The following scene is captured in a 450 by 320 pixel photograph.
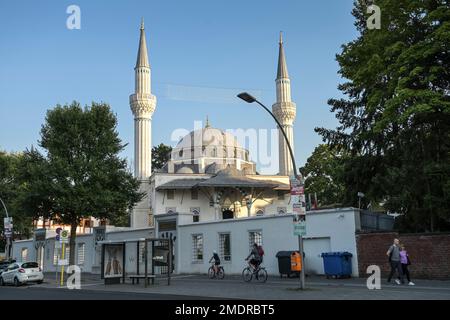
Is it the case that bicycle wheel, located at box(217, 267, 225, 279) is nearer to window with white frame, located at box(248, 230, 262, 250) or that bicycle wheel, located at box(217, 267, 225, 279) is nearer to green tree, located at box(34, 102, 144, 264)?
window with white frame, located at box(248, 230, 262, 250)

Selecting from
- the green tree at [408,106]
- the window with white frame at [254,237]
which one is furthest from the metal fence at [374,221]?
the window with white frame at [254,237]

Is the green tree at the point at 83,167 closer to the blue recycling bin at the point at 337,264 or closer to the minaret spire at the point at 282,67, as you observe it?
the blue recycling bin at the point at 337,264

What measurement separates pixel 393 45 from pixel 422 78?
2.18 m

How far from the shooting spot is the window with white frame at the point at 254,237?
29.5m

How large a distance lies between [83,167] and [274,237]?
498 inches

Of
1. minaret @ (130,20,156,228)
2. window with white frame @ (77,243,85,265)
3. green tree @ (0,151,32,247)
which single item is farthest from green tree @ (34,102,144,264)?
minaret @ (130,20,156,228)

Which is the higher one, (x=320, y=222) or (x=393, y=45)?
(x=393, y=45)

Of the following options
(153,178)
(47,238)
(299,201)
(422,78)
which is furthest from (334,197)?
(299,201)

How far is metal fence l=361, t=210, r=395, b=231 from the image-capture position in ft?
84.6

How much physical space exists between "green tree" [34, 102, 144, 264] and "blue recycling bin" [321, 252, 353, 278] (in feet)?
48.0

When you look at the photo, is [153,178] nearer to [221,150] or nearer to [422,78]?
[221,150]

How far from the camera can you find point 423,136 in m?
26.9

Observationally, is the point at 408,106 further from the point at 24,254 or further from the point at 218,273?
the point at 24,254

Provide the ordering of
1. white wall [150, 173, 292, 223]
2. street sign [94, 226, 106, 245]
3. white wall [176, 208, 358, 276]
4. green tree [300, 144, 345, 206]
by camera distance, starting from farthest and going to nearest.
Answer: green tree [300, 144, 345, 206] < white wall [150, 173, 292, 223] < street sign [94, 226, 106, 245] < white wall [176, 208, 358, 276]
